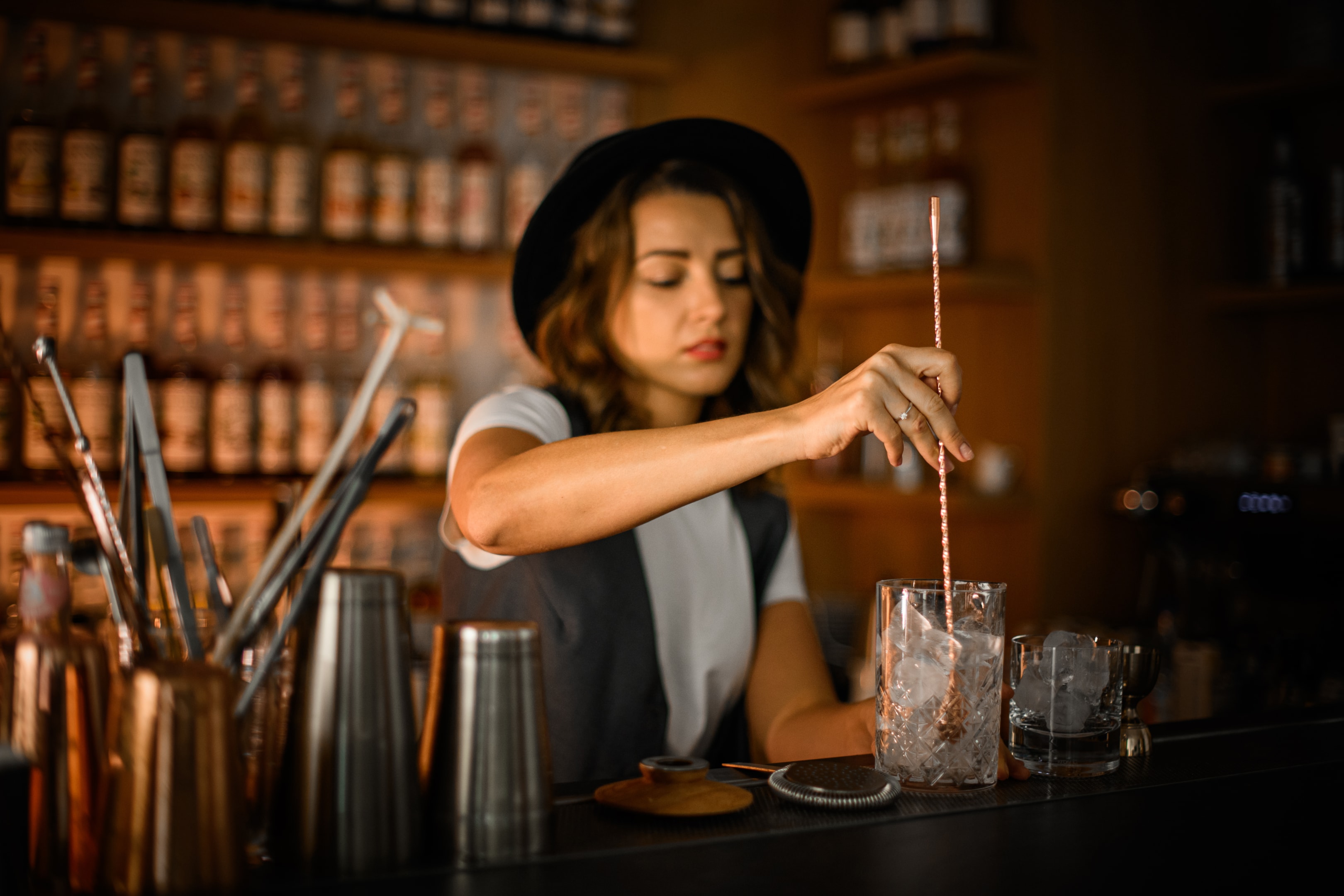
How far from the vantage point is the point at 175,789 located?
56 centimetres

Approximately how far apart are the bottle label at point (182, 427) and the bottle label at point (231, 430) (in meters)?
0.04

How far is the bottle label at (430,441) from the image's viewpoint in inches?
94.3

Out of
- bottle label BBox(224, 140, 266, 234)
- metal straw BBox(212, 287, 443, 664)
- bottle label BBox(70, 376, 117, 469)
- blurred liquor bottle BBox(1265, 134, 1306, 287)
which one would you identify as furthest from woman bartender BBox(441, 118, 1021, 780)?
blurred liquor bottle BBox(1265, 134, 1306, 287)

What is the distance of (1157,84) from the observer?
8.02 feet

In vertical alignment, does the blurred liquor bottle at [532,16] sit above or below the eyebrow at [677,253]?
above

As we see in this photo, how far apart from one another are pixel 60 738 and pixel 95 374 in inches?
71.6

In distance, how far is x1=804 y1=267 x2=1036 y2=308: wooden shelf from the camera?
7.52 ft

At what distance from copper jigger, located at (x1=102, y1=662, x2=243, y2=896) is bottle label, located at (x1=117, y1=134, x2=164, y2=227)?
1874 millimetres

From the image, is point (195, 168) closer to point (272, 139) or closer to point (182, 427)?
point (272, 139)

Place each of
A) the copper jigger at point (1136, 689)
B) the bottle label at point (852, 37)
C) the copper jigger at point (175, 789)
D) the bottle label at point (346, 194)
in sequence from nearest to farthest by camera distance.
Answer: the copper jigger at point (175, 789) < the copper jigger at point (1136, 689) < the bottle label at point (346, 194) < the bottle label at point (852, 37)

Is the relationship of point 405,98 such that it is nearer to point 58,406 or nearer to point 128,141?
point 128,141

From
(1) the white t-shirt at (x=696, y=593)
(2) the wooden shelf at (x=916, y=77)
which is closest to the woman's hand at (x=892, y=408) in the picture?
(1) the white t-shirt at (x=696, y=593)

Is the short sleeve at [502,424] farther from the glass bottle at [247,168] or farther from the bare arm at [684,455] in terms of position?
the glass bottle at [247,168]

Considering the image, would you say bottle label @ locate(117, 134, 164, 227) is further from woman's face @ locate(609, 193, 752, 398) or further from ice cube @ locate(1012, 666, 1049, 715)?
ice cube @ locate(1012, 666, 1049, 715)
